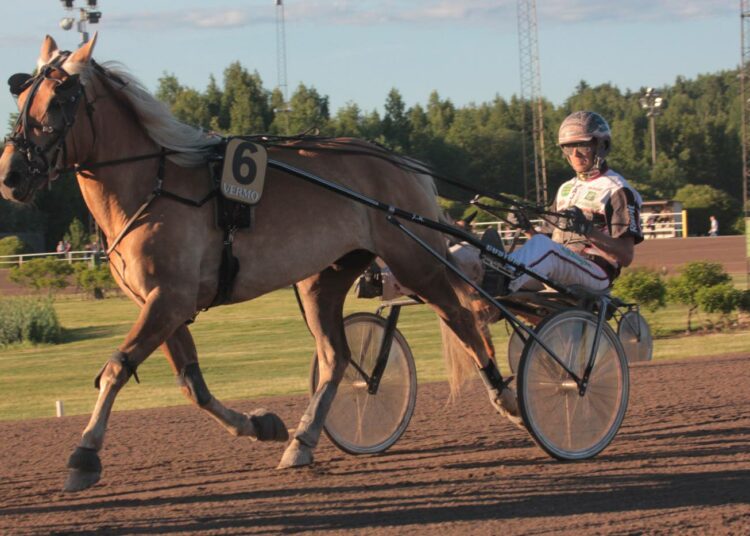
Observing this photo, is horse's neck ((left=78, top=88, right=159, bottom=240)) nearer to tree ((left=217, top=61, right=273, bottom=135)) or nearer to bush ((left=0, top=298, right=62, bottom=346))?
bush ((left=0, top=298, right=62, bottom=346))

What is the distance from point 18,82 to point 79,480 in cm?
169

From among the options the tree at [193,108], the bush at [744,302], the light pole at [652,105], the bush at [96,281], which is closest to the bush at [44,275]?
the bush at [96,281]

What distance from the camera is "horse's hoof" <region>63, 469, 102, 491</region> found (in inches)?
179

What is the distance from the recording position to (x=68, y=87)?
4629 mm

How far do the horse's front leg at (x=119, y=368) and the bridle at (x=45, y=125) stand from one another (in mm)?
685

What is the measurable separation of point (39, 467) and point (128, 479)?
28.8 inches

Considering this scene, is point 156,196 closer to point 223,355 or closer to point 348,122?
point 223,355

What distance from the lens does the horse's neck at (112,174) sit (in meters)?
4.80

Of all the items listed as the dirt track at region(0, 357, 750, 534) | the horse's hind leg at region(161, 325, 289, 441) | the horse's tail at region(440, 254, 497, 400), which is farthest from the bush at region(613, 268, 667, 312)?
the horse's hind leg at region(161, 325, 289, 441)

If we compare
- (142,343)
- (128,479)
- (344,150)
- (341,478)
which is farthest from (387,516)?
A: (344,150)

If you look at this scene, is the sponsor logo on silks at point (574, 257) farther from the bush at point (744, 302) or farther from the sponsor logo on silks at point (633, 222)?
the bush at point (744, 302)

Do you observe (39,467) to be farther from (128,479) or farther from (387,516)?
(387,516)

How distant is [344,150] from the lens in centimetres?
560

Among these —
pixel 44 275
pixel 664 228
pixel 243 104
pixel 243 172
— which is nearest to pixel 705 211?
pixel 664 228
